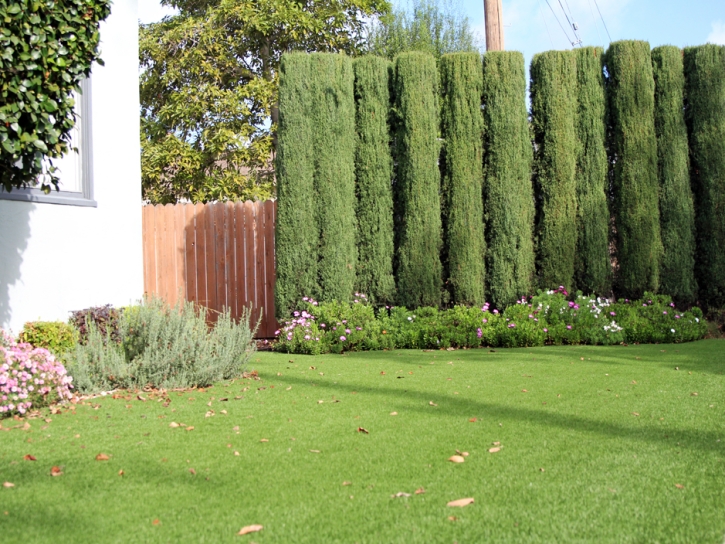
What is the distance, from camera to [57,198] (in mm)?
7367

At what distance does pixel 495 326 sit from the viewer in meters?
9.80

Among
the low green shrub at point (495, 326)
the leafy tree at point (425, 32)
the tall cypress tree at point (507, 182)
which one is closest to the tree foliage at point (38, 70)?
the low green shrub at point (495, 326)

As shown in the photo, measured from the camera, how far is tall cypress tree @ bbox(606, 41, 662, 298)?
1045cm

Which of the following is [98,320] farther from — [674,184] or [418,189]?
[674,184]

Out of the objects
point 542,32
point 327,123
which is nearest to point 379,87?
point 327,123

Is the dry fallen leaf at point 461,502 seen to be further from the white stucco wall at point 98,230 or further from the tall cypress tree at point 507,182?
the tall cypress tree at point 507,182

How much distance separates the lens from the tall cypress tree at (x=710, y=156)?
10406 millimetres

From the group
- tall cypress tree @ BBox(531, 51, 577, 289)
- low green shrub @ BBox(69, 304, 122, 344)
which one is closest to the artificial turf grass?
low green shrub @ BBox(69, 304, 122, 344)

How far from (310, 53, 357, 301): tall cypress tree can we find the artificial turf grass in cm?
435

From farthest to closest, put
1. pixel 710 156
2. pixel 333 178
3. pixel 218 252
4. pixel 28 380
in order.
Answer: pixel 218 252
pixel 710 156
pixel 333 178
pixel 28 380

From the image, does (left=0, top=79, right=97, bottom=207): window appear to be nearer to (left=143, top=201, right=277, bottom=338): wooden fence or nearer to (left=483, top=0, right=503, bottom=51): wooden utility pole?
(left=143, top=201, right=277, bottom=338): wooden fence

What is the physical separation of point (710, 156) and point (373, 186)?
18.9ft

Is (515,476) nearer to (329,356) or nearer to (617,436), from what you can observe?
(617,436)

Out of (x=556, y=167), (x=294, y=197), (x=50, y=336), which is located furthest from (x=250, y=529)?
(x=556, y=167)
